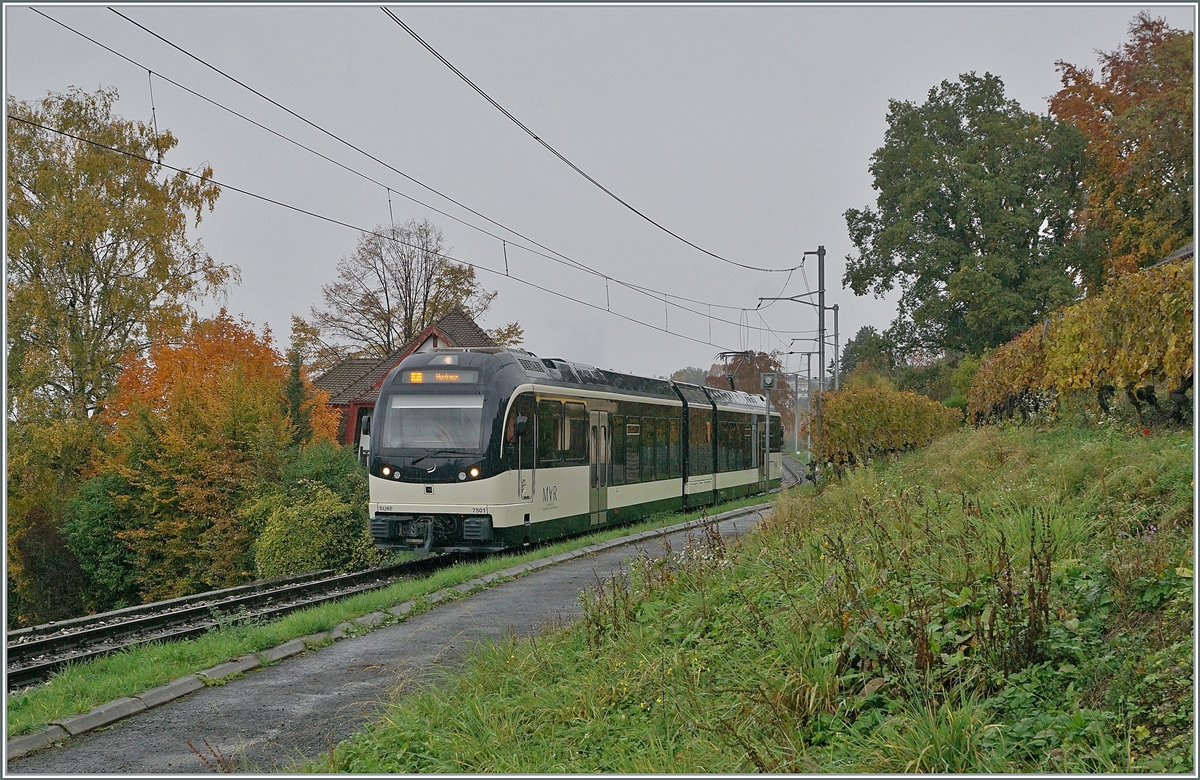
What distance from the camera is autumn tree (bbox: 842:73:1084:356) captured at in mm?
36562

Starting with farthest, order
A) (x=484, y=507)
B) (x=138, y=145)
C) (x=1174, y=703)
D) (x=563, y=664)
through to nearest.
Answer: (x=138, y=145), (x=484, y=507), (x=563, y=664), (x=1174, y=703)

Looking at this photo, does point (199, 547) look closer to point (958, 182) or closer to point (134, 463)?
point (134, 463)

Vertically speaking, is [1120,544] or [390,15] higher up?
[390,15]

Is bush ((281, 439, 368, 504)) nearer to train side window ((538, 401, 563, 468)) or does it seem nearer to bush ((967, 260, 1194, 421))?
train side window ((538, 401, 563, 468))

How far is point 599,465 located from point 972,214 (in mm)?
23874

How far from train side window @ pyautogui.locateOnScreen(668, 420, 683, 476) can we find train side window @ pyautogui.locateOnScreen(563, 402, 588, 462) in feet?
16.3

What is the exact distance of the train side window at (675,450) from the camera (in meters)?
24.3

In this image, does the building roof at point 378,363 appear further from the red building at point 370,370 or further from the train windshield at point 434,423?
the train windshield at point 434,423

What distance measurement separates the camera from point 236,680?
8.45 m

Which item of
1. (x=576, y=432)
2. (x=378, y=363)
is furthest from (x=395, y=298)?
(x=576, y=432)

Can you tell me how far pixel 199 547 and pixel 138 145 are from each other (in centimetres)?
1313

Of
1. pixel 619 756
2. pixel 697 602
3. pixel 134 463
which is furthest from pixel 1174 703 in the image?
pixel 134 463

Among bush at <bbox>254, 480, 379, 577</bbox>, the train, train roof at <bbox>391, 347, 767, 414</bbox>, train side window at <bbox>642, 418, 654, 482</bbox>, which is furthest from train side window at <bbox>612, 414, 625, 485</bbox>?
bush at <bbox>254, 480, 379, 577</bbox>

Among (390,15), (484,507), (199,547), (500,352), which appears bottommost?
(199,547)
